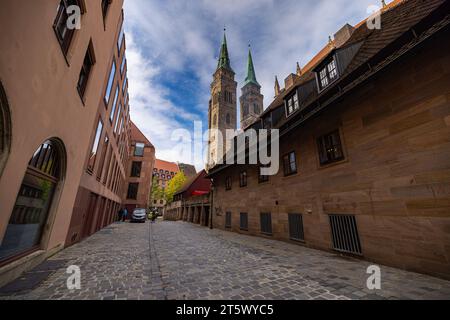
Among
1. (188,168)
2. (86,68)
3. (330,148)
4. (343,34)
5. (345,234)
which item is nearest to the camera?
(345,234)

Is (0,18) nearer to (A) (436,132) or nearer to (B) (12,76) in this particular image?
(B) (12,76)

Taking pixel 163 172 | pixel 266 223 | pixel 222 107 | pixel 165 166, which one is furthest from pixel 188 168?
pixel 266 223

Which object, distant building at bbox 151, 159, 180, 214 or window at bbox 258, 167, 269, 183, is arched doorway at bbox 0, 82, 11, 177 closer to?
window at bbox 258, 167, 269, 183

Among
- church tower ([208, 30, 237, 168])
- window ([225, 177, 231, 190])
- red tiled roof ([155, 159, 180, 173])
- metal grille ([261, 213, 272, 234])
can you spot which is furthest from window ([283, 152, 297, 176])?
red tiled roof ([155, 159, 180, 173])

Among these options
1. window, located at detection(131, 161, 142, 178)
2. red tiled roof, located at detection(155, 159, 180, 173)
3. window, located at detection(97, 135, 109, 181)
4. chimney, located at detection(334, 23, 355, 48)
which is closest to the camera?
window, located at detection(97, 135, 109, 181)

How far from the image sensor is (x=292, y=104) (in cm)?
1028

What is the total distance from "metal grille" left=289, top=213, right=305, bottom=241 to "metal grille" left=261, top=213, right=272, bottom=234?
173 cm

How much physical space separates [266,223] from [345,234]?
17.2 feet

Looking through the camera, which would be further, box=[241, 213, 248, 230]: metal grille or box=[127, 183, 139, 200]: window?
box=[127, 183, 139, 200]: window

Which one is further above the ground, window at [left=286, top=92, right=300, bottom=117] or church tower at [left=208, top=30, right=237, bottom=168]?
church tower at [left=208, top=30, right=237, bottom=168]

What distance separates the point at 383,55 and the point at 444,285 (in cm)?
603

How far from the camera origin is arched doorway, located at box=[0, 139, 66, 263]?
448 centimetres

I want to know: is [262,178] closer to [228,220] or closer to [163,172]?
[228,220]
